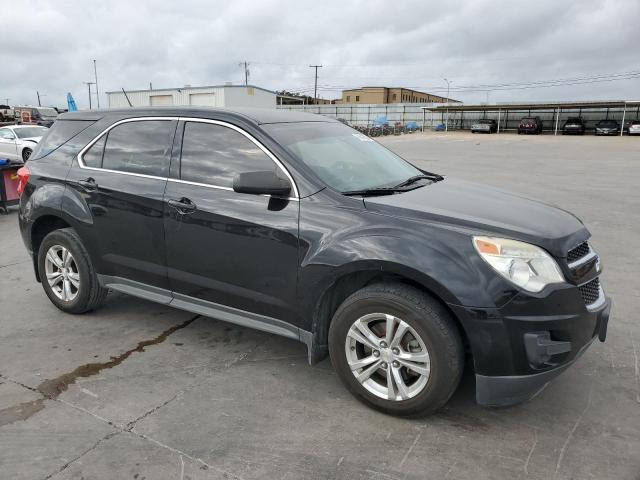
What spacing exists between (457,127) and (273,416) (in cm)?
5774

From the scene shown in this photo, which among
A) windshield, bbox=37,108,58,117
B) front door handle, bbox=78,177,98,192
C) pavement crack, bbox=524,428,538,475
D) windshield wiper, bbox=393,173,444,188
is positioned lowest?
pavement crack, bbox=524,428,538,475

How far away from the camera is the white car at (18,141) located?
17406 millimetres

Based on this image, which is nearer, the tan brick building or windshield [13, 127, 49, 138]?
windshield [13, 127, 49, 138]

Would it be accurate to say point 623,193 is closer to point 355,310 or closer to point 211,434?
point 355,310

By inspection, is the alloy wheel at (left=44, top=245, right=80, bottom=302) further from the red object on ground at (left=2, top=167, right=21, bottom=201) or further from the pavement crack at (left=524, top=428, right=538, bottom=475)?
the red object on ground at (left=2, top=167, right=21, bottom=201)

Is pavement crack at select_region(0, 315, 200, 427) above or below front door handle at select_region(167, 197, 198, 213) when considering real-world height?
below

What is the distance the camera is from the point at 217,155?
3643mm

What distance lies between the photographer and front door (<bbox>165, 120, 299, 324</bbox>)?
3287 millimetres

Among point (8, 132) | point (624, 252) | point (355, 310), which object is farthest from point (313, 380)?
point (8, 132)

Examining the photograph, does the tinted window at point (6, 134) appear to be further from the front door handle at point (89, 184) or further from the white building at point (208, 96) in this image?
the white building at point (208, 96)

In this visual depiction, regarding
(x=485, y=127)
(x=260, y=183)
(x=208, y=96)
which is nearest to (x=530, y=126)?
(x=485, y=127)

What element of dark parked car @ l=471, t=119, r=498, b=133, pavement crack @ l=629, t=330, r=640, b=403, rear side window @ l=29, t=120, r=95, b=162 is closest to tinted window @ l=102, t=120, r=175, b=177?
rear side window @ l=29, t=120, r=95, b=162

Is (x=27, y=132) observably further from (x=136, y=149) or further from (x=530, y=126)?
(x=530, y=126)

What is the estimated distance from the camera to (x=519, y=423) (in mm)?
3033
